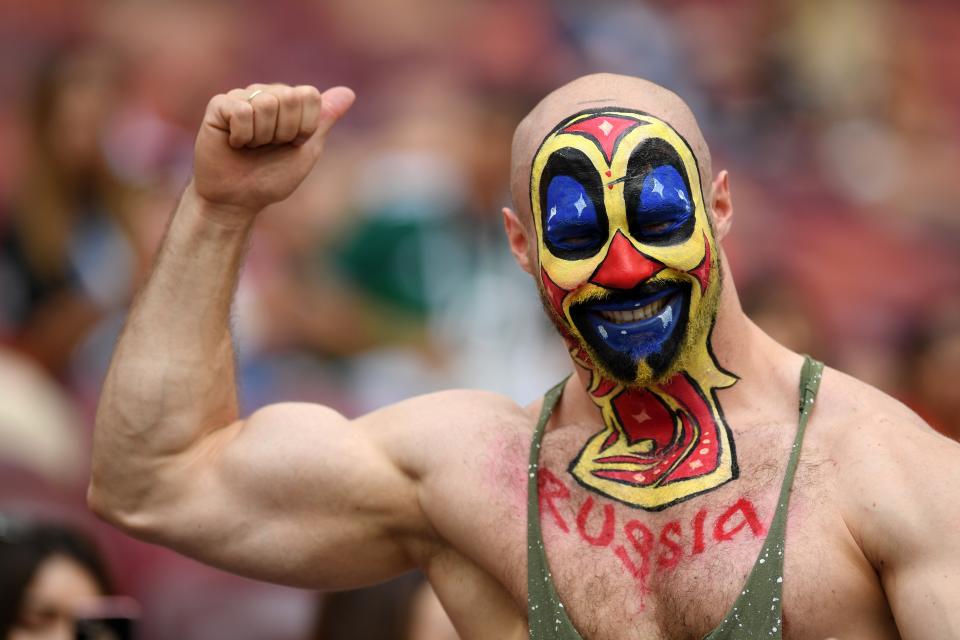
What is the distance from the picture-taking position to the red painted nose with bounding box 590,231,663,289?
10.7ft

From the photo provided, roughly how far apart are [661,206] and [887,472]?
0.70 meters

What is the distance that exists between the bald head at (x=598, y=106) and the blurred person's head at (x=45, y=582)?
166cm

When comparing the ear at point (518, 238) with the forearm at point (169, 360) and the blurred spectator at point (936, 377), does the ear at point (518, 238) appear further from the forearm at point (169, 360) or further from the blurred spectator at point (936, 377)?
the blurred spectator at point (936, 377)

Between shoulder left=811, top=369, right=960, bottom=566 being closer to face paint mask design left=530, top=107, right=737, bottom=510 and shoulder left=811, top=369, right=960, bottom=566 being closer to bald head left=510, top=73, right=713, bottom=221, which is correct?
face paint mask design left=530, top=107, right=737, bottom=510

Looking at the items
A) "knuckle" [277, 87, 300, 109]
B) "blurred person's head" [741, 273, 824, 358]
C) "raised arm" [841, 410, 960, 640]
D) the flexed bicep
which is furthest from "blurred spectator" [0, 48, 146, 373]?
"raised arm" [841, 410, 960, 640]

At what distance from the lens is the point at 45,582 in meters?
4.21

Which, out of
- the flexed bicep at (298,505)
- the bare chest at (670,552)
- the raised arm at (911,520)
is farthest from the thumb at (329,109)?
the raised arm at (911,520)

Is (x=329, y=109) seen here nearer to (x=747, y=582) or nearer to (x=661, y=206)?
(x=661, y=206)

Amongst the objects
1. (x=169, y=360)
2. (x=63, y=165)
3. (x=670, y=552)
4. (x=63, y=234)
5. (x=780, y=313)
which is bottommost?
(x=670, y=552)

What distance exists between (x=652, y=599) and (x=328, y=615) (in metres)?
1.81

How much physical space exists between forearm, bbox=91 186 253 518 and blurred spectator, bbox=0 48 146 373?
3354 mm

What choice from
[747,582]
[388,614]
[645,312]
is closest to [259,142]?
[645,312]

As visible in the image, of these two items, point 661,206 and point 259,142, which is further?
point 259,142

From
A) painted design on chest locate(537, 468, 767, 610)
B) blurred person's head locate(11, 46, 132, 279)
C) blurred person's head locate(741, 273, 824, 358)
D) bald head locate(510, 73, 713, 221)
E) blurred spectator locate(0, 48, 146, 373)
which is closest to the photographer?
painted design on chest locate(537, 468, 767, 610)
